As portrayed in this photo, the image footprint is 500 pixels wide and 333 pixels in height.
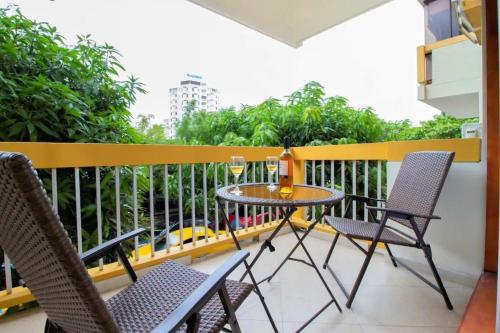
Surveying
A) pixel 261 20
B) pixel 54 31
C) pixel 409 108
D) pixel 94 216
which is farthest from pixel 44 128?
pixel 409 108

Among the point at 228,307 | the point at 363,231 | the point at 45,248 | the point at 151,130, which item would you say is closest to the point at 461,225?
the point at 363,231

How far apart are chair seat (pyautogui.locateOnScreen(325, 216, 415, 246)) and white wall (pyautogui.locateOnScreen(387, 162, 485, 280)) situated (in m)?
0.46

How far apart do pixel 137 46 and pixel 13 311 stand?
309 cm

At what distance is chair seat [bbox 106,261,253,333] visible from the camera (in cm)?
98

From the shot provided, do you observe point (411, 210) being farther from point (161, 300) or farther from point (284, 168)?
point (161, 300)

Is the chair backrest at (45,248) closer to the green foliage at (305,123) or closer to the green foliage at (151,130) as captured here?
the green foliage at (151,130)

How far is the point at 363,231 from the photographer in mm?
2055

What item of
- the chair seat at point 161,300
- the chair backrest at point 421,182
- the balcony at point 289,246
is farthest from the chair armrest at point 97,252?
the chair backrest at point 421,182

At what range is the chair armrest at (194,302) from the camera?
683mm

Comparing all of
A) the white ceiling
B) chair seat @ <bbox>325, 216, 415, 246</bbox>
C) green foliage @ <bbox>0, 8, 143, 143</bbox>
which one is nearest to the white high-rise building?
green foliage @ <bbox>0, 8, 143, 143</bbox>

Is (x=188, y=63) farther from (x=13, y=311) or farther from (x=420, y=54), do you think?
(x=420, y=54)

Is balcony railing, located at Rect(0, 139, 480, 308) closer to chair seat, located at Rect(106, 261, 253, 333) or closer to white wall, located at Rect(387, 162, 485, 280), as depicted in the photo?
white wall, located at Rect(387, 162, 485, 280)

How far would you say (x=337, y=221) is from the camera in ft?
7.62

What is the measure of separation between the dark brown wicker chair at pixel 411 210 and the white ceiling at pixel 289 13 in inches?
75.2
